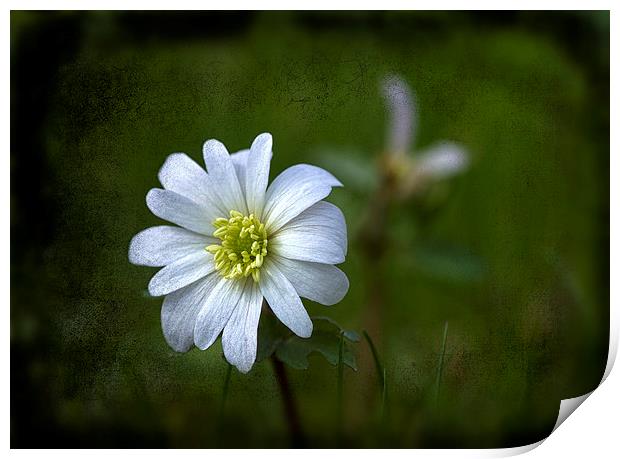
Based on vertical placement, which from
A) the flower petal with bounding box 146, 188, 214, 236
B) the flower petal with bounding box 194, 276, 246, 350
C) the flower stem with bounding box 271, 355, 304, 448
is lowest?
the flower stem with bounding box 271, 355, 304, 448

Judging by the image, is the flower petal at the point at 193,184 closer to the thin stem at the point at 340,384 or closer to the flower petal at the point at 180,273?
the flower petal at the point at 180,273

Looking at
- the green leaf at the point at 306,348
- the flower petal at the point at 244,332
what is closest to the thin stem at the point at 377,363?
the green leaf at the point at 306,348

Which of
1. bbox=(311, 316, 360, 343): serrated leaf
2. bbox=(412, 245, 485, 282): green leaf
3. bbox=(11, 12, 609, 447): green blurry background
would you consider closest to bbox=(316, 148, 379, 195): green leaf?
bbox=(11, 12, 609, 447): green blurry background

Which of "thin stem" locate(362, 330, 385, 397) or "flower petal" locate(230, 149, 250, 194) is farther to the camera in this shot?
"thin stem" locate(362, 330, 385, 397)

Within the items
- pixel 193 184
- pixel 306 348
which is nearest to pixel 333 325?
pixel 306 348

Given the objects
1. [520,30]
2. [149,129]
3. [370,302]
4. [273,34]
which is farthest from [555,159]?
[149,129]

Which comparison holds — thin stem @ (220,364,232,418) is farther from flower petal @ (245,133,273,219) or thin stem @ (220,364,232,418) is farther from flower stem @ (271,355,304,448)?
flower petal @ (245,133,273,219)

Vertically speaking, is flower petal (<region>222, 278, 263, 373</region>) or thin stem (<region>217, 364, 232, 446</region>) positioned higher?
flower petal (<region>222, 278, 263, 373</region>)
